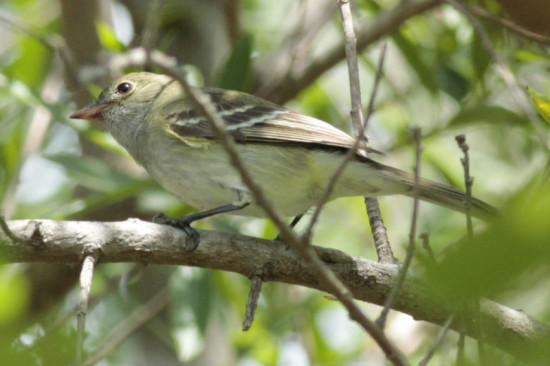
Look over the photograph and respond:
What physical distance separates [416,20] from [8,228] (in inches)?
204

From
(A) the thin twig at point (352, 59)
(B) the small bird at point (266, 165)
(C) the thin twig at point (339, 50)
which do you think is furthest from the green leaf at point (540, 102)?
(C) the thin twig at point (339, 50)

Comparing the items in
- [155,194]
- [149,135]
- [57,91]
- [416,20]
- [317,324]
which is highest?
[416,20]

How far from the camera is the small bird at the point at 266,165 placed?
14.3ft

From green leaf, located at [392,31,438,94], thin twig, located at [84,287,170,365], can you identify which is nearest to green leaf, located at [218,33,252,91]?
green leaf, located at [392,31,438,94]

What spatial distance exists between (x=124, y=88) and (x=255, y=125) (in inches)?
59.6

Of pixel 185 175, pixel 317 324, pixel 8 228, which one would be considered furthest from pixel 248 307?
pixel 317 324

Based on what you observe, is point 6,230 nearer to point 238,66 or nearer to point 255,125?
point 255,125

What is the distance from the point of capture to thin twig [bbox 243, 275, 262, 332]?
3.06 m

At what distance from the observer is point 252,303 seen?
3156 mm

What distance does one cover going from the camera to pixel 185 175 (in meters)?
4.42

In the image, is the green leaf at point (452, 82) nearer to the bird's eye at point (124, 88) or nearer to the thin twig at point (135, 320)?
the bird's eye at point (124, 88)

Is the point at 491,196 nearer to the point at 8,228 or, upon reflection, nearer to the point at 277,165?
the point at 277,165

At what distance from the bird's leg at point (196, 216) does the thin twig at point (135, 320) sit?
4.81 ft

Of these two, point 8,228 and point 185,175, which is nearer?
point 8,228
